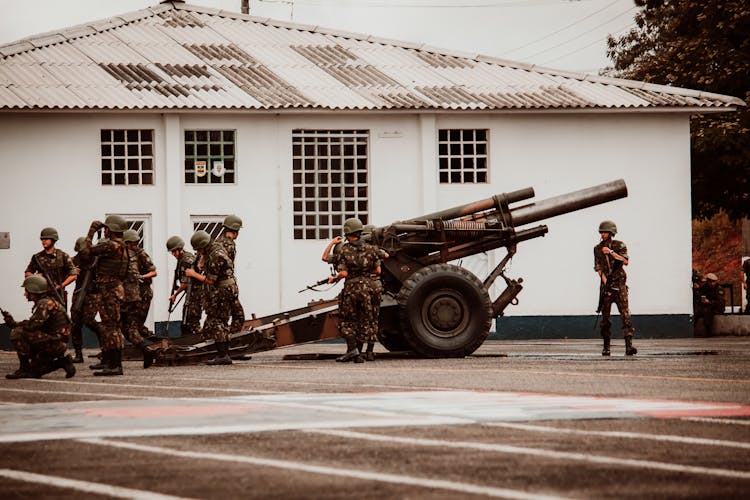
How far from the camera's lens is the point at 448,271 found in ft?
70.3

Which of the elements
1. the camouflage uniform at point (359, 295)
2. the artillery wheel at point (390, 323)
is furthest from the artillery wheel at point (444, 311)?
the camouflage uniform at point (359, 295)

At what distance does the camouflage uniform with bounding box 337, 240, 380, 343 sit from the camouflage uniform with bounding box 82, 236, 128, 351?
3218mm

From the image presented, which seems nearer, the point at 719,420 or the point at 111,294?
the point at 719,420

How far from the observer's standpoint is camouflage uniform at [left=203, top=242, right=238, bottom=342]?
66.0 feet

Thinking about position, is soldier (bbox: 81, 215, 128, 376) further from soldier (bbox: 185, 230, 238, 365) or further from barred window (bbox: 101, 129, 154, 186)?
barred window (bbox: 101, 129, 154, 186)

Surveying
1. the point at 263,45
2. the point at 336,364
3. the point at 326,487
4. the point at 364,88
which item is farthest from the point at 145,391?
the point at 263,45

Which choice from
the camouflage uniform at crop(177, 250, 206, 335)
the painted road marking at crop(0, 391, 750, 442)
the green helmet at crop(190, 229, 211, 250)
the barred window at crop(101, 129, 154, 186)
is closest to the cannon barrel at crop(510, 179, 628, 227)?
the green helmet at crop(190, 229, 211, 250)

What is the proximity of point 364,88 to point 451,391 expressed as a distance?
1608cm

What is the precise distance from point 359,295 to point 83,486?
11896 millimetres

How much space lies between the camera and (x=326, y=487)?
8.52 m

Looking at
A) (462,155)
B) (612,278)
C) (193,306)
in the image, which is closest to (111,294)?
(193,306)

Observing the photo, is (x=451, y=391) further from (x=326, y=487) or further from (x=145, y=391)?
(x=326, y=487)

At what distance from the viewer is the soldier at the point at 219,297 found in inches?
792

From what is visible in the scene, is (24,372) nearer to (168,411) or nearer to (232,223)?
(232,223)
